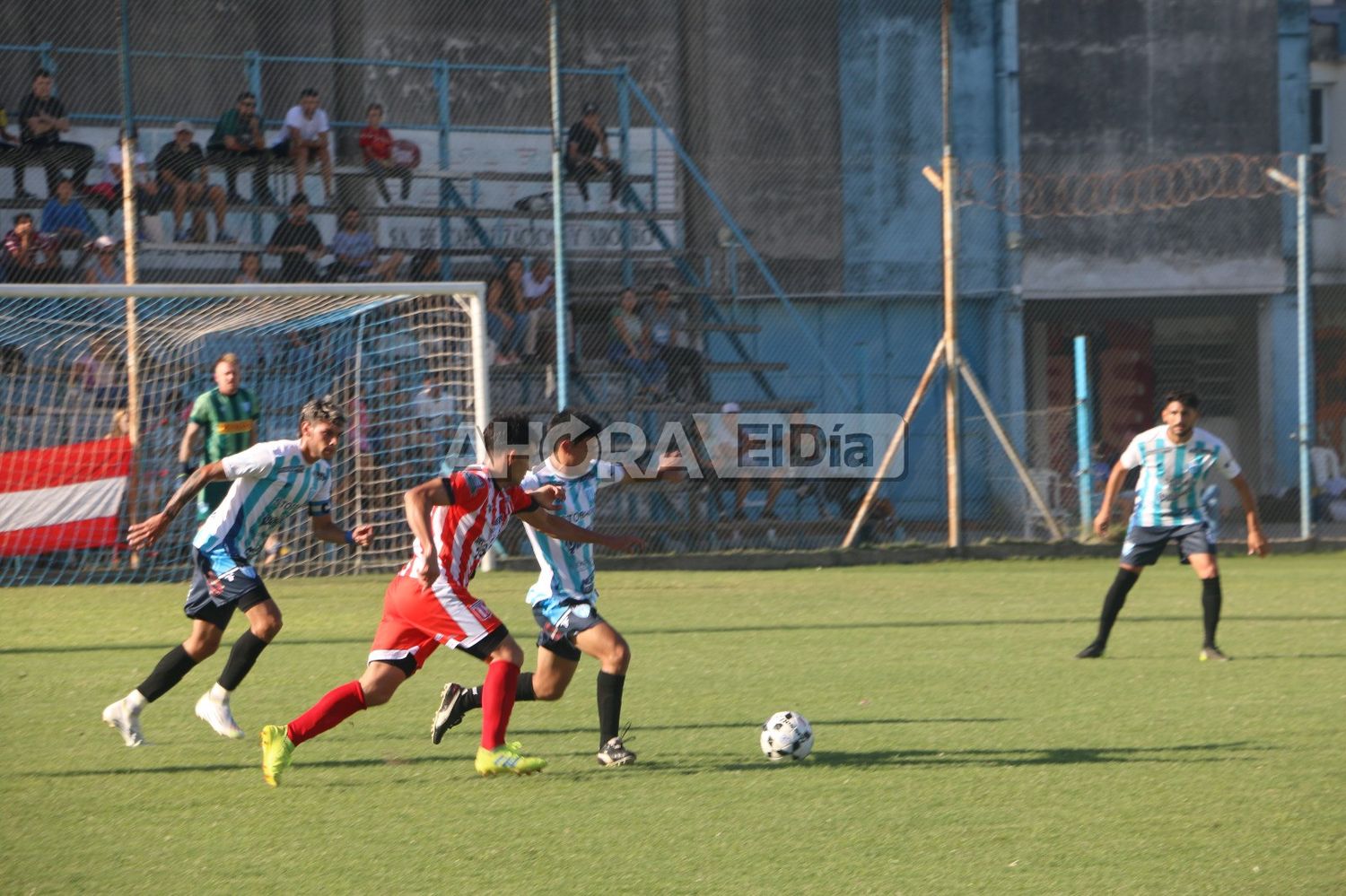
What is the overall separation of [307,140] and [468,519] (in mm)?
11101

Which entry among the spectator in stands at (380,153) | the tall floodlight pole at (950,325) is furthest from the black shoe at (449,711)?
the spectator in stands at (380,153)

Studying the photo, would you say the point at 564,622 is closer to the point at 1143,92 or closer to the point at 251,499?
the point at 251,499

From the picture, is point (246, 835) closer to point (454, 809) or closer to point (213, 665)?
point (454, 809)

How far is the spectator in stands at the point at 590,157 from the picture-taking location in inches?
655

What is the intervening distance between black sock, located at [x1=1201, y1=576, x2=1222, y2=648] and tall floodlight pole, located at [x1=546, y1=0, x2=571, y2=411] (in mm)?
6514

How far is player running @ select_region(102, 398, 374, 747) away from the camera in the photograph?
21.9 feet

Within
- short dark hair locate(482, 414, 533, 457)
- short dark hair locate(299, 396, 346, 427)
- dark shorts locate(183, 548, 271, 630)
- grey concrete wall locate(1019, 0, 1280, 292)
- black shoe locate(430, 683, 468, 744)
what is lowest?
black shoe locate(430, 683, 468, 744)

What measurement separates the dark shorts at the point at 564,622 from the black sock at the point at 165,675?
1638mm

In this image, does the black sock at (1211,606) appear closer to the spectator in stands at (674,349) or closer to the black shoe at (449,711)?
the black shoe at (449,711)

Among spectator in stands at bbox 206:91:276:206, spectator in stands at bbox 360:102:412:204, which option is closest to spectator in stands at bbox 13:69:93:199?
spectator in stands at bbox 206:91:276:206

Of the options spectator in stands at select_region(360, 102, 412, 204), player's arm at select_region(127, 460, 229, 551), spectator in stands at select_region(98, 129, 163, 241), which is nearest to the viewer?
player's arm at select_region(127, 460, 229, 551)

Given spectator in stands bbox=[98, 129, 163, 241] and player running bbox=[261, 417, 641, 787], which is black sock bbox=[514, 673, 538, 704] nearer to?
player running bbox=[261, 417, 641, 787]

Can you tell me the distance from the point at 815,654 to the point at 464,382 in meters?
5.62

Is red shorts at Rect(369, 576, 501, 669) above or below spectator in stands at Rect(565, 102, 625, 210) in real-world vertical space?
below
